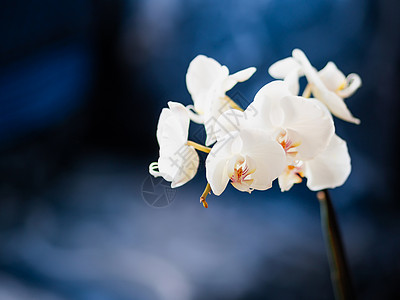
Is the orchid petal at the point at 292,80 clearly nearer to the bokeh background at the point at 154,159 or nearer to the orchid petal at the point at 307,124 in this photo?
the orchid petal at the point at 307,124

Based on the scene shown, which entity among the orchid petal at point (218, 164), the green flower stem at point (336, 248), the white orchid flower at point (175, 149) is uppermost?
the white orchid flower at point (175, 149)

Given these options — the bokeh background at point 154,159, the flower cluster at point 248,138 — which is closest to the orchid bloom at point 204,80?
the flower cluster at point 248,138

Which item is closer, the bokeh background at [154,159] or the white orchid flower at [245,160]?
the white orchid flower at [245,160]

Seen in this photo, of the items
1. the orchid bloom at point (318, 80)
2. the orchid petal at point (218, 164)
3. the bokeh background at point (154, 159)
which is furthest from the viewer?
the bokeh background at point (154, 159)

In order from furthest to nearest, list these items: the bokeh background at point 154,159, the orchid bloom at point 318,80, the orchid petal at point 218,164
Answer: the bokeh background at point 154,159 → the orchid bloom at point 318,80 → the orchid petal at point 218,164

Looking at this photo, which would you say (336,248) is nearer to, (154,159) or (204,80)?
(204,80)

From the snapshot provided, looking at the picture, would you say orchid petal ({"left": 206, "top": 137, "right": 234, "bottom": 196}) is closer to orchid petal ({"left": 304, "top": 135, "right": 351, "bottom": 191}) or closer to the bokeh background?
orchid petal ({"left": 304, "top": 135, "right": 351, "bottom": 191})
